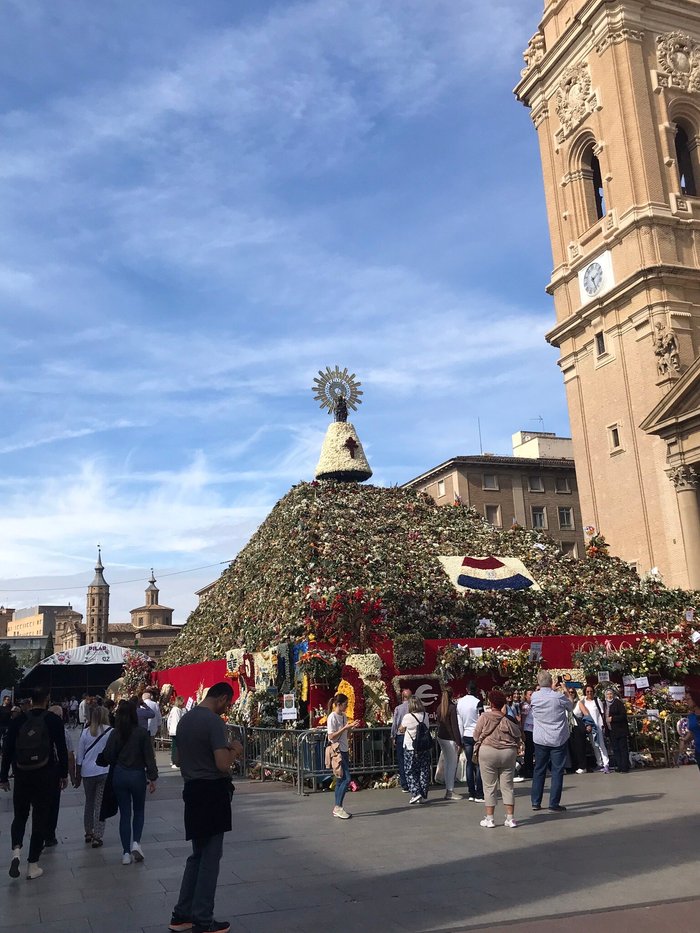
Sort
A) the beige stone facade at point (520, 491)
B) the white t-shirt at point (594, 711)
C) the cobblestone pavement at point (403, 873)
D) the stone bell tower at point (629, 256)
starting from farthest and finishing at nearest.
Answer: the beige stone facade at point (520, 491) → the stone bell tower at point (629, 256) → the white t-shirt at point (594, 711) → the cobblestone pavement at point (403, 873)

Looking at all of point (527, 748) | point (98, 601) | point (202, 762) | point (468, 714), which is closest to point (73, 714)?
point (527, 748)

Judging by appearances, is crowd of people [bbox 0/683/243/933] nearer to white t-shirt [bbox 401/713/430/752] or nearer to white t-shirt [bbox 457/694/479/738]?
white t-shirt [bbox 401/713/430/752]

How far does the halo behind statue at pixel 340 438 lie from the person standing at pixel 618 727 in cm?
1175

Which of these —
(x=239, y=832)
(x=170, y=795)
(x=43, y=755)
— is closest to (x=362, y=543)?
(x=170, y=795)

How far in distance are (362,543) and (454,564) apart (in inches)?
86.9

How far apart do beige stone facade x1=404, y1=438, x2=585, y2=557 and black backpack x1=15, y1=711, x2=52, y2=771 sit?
47604 millimetres

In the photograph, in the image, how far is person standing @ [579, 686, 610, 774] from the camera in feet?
50.9

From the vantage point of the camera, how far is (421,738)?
492 inches

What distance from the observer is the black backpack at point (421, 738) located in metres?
12.5

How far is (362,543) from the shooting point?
1981 cm

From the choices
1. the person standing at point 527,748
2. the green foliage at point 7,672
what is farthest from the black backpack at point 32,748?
the green foliage at point 7,672

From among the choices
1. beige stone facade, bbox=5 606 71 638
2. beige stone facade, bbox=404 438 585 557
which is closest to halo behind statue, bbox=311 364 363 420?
beige stone facade, bbox=404 438 585 557

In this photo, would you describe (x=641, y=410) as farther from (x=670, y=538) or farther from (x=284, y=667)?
(x=284, y=667)

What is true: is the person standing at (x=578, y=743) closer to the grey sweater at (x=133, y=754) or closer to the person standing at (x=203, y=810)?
the grey sweater at (x=133, y=754)
